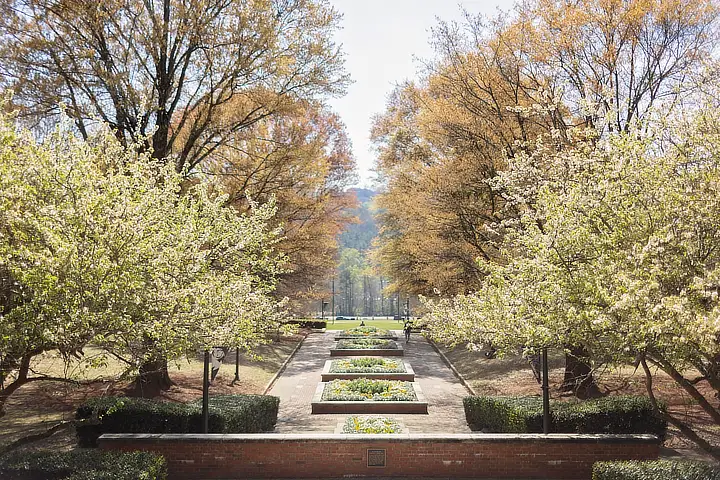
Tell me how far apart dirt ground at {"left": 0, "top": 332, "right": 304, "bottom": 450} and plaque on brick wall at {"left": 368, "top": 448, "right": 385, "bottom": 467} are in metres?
3.08

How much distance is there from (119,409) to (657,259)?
9.75 meters

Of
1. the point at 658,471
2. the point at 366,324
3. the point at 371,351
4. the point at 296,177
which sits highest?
the point at 296,177

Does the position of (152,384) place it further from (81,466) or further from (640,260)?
(640,260)

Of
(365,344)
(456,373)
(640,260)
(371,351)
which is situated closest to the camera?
(640,260)

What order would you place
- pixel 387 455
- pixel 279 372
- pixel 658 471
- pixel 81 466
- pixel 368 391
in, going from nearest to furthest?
pixel 658 471
pixel 81 466
pixel 387 455
pixel 368 391
pixel 279 372

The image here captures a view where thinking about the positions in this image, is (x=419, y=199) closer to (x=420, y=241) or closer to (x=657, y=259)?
(x=420, y=241)

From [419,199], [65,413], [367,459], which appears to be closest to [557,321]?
[367,459]

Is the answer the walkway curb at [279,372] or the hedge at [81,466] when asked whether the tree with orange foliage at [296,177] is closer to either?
the walkway curb at [279,372]

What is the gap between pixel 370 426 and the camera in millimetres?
13109

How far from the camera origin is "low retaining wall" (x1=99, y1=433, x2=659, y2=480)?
10852 mm

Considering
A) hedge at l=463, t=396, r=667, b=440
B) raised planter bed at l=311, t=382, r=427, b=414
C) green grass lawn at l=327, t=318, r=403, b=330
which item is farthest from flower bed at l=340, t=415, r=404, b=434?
green grass lawn at l=327, t=318, r=403, b=330

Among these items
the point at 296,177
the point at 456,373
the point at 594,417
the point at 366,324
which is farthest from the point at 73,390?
the point at 366,324

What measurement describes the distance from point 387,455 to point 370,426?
2257mm

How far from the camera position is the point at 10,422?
14.0m
